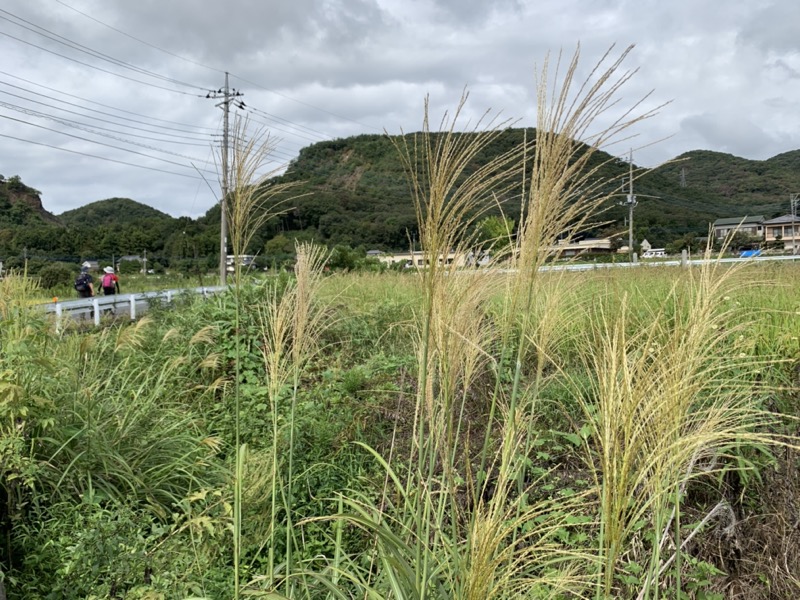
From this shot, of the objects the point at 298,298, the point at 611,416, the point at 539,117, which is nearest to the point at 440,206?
the point at 539,117

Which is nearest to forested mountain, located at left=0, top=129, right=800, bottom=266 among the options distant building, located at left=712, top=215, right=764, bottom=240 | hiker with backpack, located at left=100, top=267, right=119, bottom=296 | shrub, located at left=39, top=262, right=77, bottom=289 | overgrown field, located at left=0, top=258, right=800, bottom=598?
distant building, located at left=712, top=215, right=764, bottom=240

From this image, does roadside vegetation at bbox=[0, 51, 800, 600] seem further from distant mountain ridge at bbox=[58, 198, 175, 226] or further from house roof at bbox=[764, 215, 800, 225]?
house roof at bbox=[764, 215, 800, 225]

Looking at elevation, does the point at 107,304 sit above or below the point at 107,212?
below

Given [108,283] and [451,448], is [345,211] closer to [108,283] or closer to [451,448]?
[108,283]

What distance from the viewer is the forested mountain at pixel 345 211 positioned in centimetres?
1241

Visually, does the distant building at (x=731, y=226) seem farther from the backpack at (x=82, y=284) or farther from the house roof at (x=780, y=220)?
the backpack at (x=82, y=284)

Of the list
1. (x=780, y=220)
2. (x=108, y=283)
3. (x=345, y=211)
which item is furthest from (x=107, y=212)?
(x=780, y=220)

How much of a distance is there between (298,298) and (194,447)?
7.79 ft

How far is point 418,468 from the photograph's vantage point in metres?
1.56

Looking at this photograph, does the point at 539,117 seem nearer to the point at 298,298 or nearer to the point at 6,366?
the point at 298,298

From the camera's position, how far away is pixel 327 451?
4508 mm

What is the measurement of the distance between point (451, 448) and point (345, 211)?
37.1 metres

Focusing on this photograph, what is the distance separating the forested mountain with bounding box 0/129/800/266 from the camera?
12414 mm

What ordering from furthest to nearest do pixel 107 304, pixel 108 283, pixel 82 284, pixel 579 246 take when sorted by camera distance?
pixel 108 283 < pixel 82 284 < pixel 107 304 < pixel 579 246
